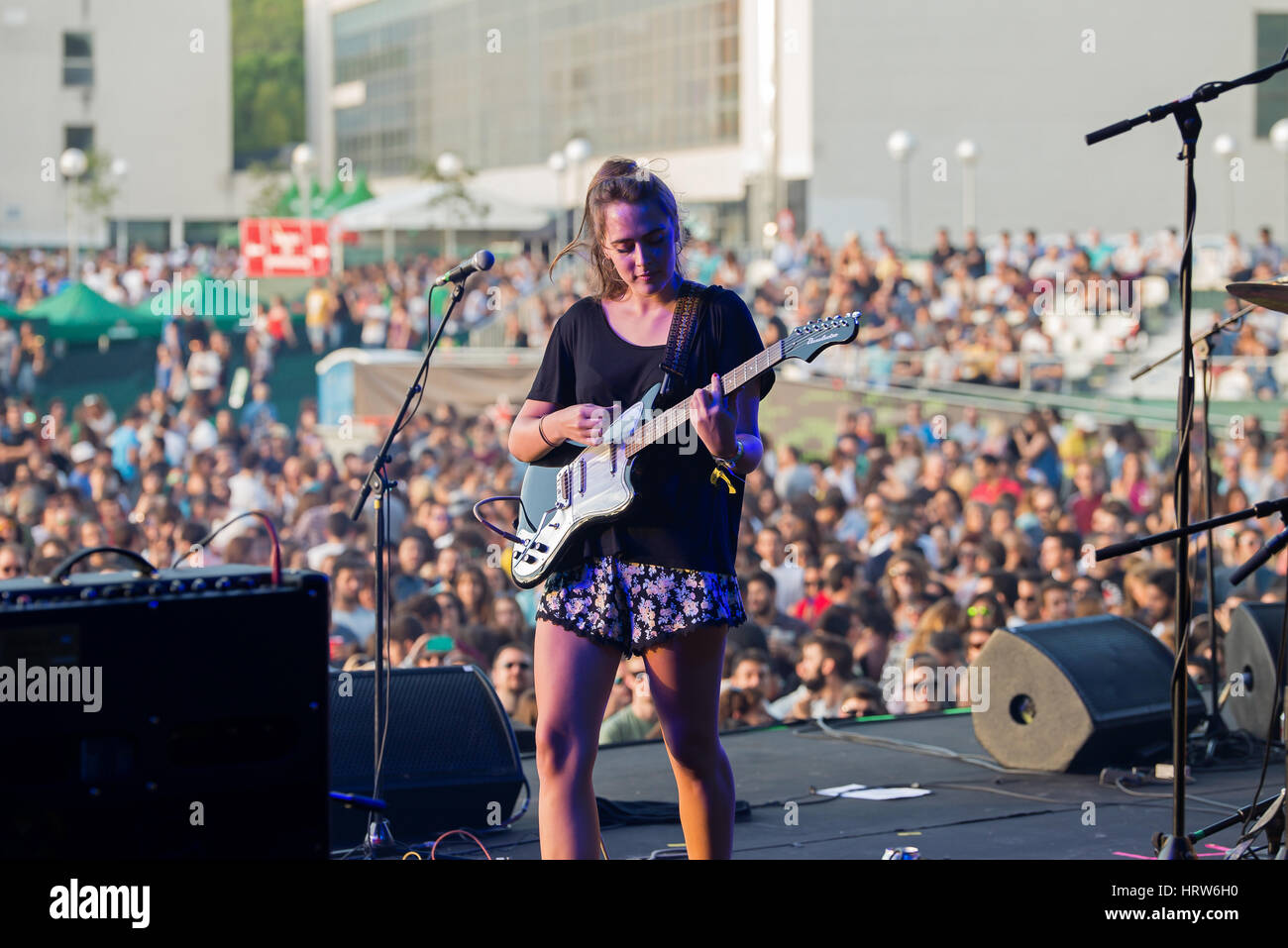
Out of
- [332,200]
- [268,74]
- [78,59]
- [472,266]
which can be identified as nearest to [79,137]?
[78,59]

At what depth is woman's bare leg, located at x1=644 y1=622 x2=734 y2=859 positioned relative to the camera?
3.24 meters

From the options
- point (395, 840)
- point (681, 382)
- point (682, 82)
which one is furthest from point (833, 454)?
point (682, 82)

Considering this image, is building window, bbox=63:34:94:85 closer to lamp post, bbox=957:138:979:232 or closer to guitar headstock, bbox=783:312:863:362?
lamp post, bbox=957:138:979:232

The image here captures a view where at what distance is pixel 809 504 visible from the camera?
10227 mm

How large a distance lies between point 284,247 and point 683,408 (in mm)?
19858

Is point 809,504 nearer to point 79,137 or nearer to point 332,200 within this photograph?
point 332,200

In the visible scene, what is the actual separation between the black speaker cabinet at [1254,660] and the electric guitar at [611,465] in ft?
10.8

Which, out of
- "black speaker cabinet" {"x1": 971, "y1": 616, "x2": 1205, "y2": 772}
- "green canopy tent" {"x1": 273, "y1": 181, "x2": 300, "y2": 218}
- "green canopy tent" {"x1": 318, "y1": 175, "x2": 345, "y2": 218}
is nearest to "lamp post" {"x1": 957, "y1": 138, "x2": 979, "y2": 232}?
"green canopy tent" {"x1": 318, "y1": 175, "x2": 345, "y2": 218}

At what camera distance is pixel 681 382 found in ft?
10.8

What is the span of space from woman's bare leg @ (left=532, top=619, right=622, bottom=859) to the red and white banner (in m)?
19.1

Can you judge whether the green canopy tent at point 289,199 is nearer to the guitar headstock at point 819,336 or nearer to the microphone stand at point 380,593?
the microphone stand at point 380,593

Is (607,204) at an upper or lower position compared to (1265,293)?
upper

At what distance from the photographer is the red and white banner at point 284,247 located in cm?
2167
